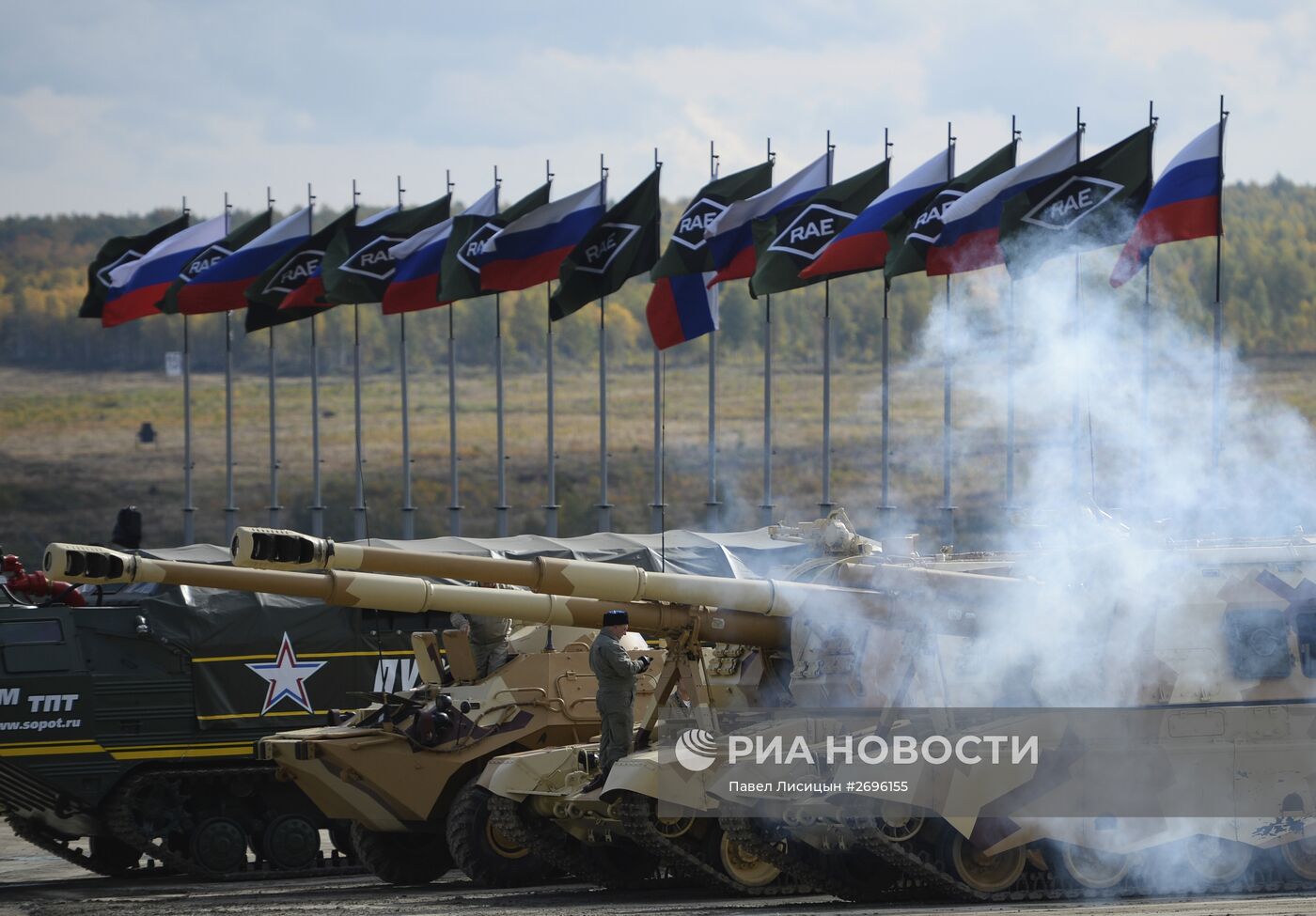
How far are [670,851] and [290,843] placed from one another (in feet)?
21.0

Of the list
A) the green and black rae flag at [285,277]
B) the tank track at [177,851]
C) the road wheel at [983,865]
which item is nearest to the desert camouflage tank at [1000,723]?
the road wheel at [983,865]

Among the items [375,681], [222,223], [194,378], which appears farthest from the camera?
[194,378]

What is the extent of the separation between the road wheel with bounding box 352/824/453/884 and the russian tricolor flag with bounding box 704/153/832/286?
11.8 m

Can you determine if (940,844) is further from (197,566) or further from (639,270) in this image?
(639,270)

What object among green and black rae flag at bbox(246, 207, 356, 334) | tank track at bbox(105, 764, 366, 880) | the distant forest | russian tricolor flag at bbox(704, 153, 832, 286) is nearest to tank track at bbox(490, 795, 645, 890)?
tank track at bbox(105, 764, 366, 880)

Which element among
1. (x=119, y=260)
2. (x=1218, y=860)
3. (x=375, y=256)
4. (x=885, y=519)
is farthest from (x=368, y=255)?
(x=1218, y=860)

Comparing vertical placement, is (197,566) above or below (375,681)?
above

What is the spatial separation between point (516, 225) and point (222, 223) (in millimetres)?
5743

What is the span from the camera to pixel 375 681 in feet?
66.3

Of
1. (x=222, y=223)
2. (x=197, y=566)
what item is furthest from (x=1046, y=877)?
(x=222, y=223)

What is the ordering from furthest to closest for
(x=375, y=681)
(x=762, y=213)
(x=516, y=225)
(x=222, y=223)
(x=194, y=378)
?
1. (x=194, y=378)
2. (x=222, y=223)
3. (x=516, y=225)
4. (x=762, y=213)
5. (x=375, y=681)

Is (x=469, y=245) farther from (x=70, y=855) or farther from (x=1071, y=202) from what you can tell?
(x=70, y=855)

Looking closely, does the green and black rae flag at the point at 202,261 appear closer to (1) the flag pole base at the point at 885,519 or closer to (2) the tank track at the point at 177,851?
(1) the flag pole base at the point at 885,519

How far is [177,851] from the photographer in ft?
62.0
